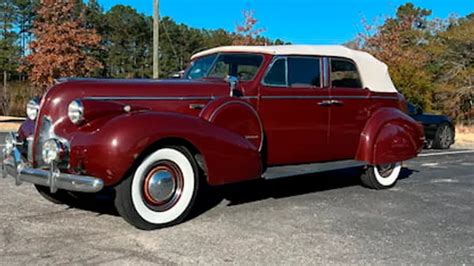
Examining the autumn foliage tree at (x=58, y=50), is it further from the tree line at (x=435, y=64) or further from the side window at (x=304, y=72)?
the side window at (x=304, y=72)

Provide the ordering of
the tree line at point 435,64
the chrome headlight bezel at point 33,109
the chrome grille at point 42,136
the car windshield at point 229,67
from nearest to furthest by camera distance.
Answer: the chrome grille at point 42,136, the chrome headlight bezel at point 33,109, the car windshield at point 229,67, the tree line at point 435,64

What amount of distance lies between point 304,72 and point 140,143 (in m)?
2.89

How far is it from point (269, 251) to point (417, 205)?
3.02m

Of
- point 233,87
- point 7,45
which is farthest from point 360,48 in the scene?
point 233,87

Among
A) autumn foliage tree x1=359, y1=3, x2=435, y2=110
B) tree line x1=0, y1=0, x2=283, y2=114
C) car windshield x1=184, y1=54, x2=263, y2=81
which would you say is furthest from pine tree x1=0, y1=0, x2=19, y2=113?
car windshield x1=184, y1=54, x2=263, y2=81

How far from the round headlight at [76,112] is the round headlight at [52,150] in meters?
0.27

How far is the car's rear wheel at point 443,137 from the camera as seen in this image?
16.1 m

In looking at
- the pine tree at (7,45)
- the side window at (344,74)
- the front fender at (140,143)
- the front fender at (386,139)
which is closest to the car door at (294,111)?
the side window at (344,74)

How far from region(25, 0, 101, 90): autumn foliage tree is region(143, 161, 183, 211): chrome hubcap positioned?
20.9m

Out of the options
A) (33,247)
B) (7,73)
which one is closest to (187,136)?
(33,247)

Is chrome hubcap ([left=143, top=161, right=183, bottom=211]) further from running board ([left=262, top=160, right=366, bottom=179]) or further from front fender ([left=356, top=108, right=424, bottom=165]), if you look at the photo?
front fender ([left=356, top=108, right=424, bottom=165])

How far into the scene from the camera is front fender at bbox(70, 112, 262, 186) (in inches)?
201

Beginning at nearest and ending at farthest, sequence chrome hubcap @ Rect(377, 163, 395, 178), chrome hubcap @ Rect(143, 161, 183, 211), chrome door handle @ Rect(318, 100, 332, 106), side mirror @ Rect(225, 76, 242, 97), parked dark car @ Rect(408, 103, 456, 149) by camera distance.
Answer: chrome hubcap @ Rect(143, 161, 183, 211)
side mirror @ Rect(225, 76, 242, 97)
chrome door handle @ Rect(318, 100, 332, 106)
chrome hubcap @ Rect(377, 163, 395, 178)
parked dark car @ Rect(408, 103, 456, 149)

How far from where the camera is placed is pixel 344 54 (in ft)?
25.8
